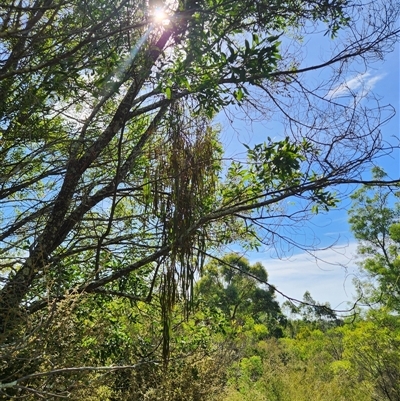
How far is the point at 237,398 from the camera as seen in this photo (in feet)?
25.2

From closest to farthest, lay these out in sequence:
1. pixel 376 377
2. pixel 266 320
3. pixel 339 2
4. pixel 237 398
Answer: pixel 339 2
pixel 237 398
pixel 376 377
pixel 266 320

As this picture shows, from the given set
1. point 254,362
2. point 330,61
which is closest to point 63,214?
point 330,61

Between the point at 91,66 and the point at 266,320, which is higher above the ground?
the point at 266,320

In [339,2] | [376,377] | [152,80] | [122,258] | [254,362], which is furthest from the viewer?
[254,362]

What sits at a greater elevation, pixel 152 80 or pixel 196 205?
pixel 152 80

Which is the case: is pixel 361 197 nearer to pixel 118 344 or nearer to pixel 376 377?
pixel 376 377

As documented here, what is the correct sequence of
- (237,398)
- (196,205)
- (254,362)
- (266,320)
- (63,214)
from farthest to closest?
1. (266,320)
2. (254,362)
3. (237,398)
4. (63,214)
5. (196,205)

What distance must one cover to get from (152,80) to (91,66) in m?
0.44

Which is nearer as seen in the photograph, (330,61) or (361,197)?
(330,61)

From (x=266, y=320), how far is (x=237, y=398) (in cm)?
2187

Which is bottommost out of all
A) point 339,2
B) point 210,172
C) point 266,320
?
point 210,172

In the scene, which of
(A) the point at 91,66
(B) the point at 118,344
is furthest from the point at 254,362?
(A) the point at 91,66

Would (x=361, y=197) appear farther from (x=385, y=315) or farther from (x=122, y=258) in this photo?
(x=122, y=258)

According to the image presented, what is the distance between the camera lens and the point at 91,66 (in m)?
2.23
